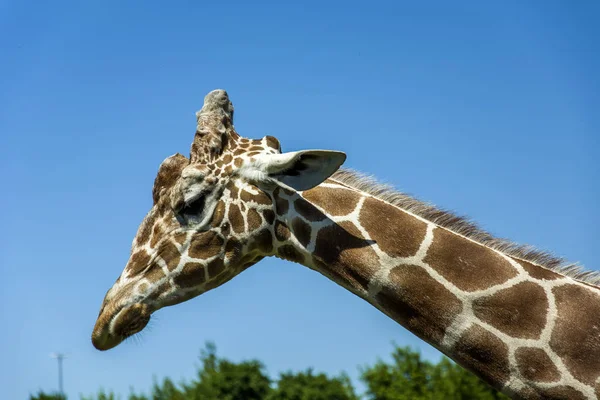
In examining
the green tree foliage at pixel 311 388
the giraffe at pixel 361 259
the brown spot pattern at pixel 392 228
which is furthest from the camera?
the green tree foliage at pixel 311 388

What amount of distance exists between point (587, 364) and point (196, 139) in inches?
157

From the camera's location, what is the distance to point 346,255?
7516mm

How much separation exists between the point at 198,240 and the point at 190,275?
31cm

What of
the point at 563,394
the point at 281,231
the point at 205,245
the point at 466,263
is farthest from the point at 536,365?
the point at 205,245

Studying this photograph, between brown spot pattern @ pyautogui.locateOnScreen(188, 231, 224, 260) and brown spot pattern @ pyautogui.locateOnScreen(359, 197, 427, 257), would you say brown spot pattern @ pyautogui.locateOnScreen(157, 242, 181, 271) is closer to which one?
brown spot pattern @ pyautogui.locateOnScreen(188, 231, 224, 260)

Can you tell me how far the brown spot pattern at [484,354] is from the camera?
6875mm

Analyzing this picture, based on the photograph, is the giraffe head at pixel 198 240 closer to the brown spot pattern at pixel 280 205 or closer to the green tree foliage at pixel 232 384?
the brown spot pattern at pixel 280 205

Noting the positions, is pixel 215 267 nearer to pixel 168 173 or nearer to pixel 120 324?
pixel 120 324

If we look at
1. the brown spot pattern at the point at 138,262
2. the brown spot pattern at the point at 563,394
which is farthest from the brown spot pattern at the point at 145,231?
the brown spot pattern at the point at 563,394

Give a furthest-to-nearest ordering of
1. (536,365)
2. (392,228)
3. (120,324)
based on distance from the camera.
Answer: (120,324) → (392,228) → (536,365)

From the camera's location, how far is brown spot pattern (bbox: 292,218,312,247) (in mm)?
7723

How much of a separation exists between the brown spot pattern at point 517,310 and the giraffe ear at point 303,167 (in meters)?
1.62

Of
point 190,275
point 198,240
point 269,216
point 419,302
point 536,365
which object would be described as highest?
point 269,216

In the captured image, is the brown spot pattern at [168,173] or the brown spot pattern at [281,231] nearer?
the brown spot pattern at [281,231]
